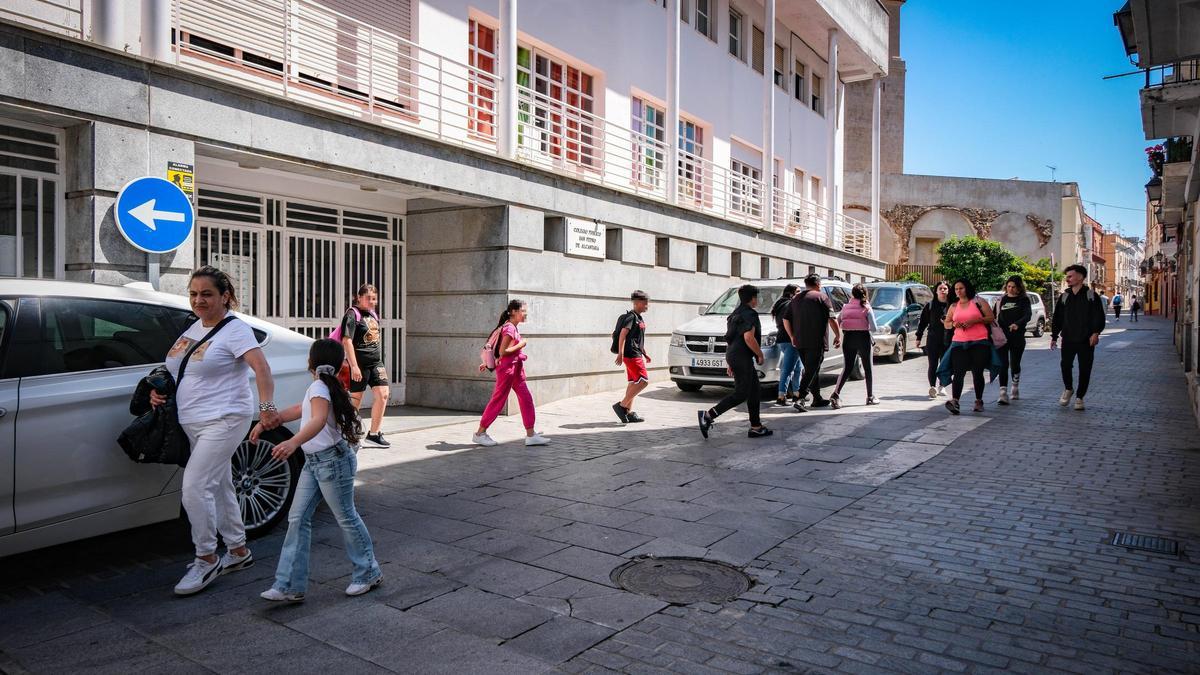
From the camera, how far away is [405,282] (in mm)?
12352

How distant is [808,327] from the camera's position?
1102cm

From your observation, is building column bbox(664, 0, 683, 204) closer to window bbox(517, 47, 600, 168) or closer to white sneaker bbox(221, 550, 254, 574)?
window bbox(517, 47, 600, 168)

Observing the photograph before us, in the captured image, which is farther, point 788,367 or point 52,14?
point 788,367

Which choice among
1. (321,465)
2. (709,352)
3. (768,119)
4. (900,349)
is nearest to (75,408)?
(321,465)

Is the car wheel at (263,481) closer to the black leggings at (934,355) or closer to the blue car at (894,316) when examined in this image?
the black leggings at (934,355)

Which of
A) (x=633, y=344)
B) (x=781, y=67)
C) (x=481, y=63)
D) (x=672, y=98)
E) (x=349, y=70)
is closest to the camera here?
(x=633, y=344)

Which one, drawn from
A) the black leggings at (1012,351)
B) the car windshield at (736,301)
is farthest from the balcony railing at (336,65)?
the black leggings at (1012,351)

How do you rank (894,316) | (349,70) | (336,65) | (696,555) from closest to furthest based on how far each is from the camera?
(696,555) < (336,65) < (349,70) < (894,316)

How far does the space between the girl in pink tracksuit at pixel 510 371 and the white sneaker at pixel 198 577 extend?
444cm

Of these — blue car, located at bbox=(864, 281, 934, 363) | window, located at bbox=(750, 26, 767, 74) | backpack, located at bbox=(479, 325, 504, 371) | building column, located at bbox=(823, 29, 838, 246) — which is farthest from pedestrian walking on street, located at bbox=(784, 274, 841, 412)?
building column, located at bbox=(823, 29, 838, 246)

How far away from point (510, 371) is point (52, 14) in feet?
17.9

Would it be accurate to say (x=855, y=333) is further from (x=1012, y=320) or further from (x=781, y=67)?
(x=781, y=67)

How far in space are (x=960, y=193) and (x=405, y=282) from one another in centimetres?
3866

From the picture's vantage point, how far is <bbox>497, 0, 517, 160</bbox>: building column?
11719 millimetres
